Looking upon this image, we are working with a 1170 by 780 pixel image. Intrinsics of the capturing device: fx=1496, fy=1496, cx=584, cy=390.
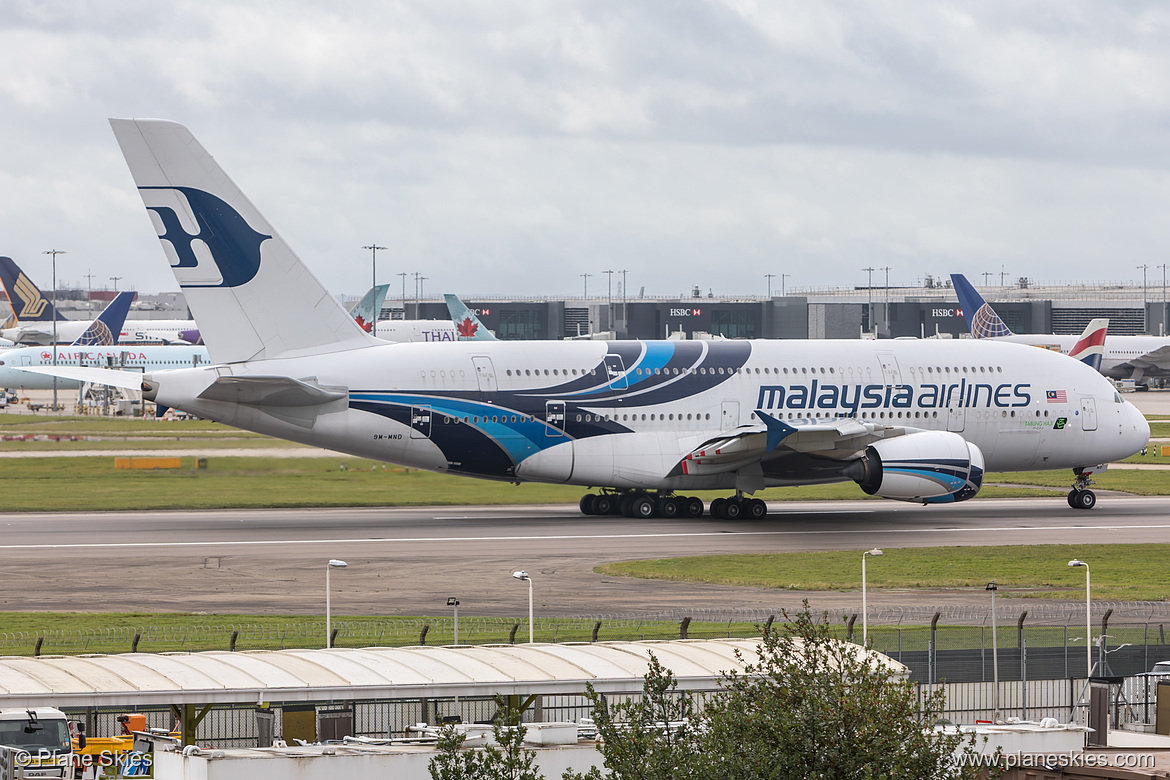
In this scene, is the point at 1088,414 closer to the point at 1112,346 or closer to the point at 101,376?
the point at 101,376

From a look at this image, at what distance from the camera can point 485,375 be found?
46844 mm

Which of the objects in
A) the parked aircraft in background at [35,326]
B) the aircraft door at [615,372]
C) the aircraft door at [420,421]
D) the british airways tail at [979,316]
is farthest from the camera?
the parked aircraft in background at [35,326]

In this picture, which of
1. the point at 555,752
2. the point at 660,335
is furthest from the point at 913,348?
the point at 660,335

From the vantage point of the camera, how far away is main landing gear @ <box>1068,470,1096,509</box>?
175 ft

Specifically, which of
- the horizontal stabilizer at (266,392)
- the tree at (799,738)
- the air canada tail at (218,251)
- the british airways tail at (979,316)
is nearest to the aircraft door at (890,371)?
the horizontal stabilizer at (266,392)

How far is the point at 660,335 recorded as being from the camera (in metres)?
194

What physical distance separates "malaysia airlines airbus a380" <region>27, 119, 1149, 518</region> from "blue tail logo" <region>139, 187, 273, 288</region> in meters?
0.05

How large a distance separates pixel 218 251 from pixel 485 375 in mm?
8973

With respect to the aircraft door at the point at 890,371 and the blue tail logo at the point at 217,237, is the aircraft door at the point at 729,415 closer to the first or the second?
the aircraft door at the point at 890,371

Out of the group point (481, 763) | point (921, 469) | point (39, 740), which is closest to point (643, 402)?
point (921, 469)

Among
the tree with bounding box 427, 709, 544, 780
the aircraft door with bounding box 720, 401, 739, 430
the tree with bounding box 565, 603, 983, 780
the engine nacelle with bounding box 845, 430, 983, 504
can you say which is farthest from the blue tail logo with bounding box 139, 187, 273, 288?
the tree with bounding box 565, 603, 983, 780

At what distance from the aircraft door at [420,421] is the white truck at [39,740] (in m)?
27.5

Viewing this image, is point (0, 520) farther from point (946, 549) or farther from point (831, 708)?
point (831, 708)

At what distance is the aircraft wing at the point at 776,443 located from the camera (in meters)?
46.1
